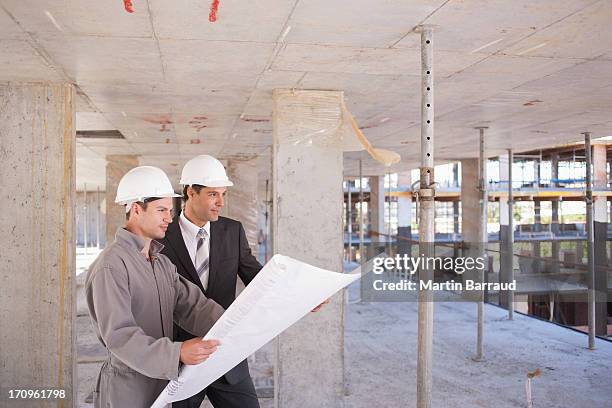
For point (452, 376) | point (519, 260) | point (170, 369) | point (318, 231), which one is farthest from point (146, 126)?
point (519, 260)

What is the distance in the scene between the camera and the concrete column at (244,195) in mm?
12297

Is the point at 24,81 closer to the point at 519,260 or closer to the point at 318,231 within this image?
the point at 318,231

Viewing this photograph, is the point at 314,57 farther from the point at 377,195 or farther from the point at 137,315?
the point at 377,195

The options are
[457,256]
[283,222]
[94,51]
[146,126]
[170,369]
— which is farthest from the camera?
[457,256]

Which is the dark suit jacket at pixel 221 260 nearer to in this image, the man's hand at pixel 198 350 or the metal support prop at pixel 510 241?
the man's hand at pixel 198 350

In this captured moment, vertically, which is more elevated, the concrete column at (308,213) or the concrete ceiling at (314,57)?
the concrete ceiling at (314,57)

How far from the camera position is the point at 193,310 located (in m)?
2.59

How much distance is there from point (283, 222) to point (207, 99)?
1538mm

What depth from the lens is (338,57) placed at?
12.9ft

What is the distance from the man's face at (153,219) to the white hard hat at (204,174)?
3.14 ft

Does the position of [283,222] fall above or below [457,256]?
above

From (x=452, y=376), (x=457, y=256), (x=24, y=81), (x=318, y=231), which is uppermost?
(x=24, y=81)

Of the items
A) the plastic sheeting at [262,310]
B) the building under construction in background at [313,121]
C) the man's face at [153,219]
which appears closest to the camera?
the plastic sheeting at [262,310]

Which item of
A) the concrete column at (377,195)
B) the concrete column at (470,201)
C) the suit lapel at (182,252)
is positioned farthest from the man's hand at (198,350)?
the concrete column at (377,195)
